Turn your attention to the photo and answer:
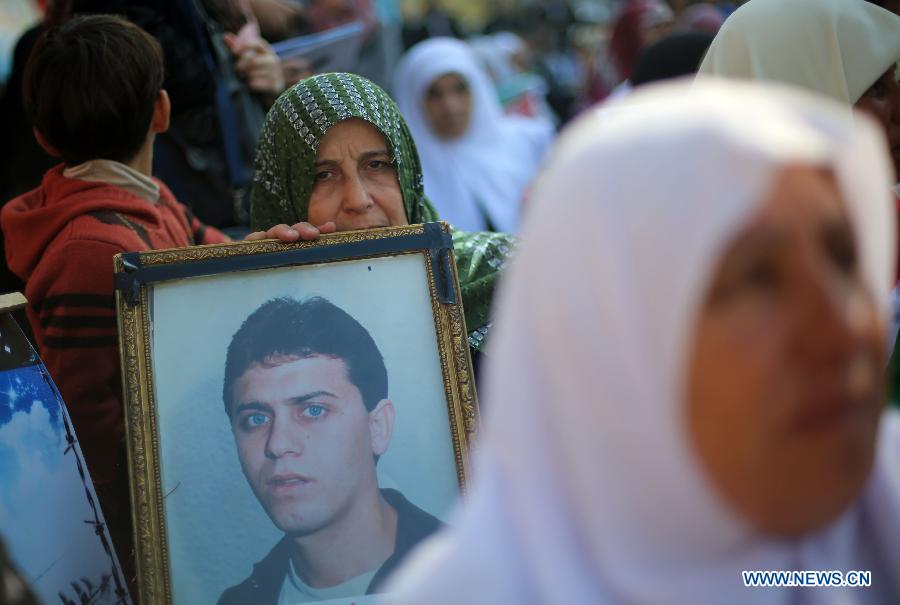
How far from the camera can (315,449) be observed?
7.62ft

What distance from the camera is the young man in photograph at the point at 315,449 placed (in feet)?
7.41

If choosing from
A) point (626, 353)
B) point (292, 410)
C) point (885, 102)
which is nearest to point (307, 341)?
point (292, 410)

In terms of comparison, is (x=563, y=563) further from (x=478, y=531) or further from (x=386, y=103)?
(x=386, y=103)

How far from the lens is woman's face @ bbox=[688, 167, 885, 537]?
1183 mm

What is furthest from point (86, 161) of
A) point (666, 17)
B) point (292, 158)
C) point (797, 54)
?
point (666, 17)

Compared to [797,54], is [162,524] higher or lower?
lower

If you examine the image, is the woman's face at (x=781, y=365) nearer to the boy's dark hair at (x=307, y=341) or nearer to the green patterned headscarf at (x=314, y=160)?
the boy's dark hair at (x=307, y=341)

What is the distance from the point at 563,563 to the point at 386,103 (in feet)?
6.35

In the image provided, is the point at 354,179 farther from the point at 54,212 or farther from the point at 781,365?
the point at 781,365

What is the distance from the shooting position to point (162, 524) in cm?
229

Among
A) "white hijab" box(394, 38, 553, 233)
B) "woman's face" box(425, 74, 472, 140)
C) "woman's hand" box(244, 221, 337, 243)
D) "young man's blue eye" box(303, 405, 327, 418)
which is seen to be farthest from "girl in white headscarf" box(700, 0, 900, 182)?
"woman's face" box(425, 74, 472, 140)

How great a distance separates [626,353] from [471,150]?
18.5 ft

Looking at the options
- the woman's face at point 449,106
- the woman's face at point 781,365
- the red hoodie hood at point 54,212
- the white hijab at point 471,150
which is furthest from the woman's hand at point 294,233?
the woman's face at point 449,106

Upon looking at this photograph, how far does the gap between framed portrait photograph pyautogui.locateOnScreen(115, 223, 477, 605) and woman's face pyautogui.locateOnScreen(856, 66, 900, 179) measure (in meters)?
1.24
